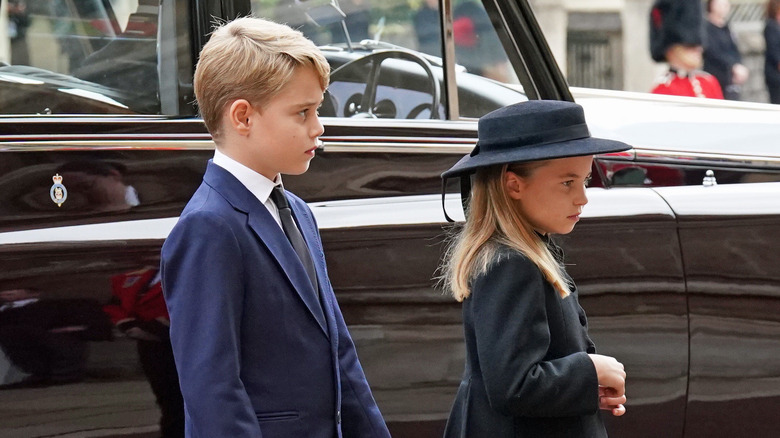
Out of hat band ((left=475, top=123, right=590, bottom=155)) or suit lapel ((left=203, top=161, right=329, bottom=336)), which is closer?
suit lapel ((left=203, top=161, right=329, bottom=336))

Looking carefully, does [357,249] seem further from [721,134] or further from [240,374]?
[721,134]

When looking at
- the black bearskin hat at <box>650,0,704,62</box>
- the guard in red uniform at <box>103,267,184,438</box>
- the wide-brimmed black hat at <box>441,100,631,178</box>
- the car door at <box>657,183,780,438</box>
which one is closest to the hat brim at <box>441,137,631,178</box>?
the wide-brimmed black hat at <box>441,100,631,178</box>

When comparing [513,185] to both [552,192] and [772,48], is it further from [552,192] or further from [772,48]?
[772,48]

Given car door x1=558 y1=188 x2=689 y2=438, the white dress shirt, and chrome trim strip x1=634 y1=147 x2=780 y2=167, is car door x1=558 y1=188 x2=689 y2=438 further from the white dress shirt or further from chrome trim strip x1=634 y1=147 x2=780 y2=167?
the white dress shirt

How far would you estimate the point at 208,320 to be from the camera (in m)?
1.88

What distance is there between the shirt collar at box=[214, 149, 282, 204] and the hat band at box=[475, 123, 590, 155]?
459 mm

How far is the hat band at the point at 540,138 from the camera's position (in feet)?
7.08

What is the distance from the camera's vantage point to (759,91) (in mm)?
12094

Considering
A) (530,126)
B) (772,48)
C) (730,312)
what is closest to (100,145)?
(530,126)

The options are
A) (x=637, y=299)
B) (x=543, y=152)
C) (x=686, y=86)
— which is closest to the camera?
(x=543, y=152)

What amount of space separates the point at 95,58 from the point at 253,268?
0.91 metres

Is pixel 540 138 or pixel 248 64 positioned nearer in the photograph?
pixel 248 64

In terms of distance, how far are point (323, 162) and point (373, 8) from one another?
1.69 ft

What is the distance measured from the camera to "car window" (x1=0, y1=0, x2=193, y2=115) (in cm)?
254
